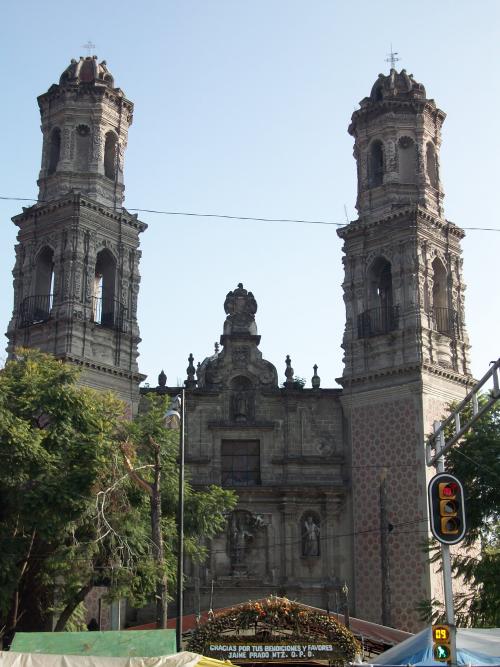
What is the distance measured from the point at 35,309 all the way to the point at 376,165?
15.8 m

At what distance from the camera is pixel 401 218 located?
41812 mm

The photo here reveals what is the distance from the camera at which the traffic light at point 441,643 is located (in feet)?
54.8

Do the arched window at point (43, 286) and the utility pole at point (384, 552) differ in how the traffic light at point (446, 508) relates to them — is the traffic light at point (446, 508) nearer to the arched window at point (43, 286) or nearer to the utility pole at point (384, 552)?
the utility pole at point (384, 552)

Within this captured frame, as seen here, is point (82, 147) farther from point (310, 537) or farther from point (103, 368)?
point (310, 537)

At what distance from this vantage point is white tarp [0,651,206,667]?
1576 centimetres

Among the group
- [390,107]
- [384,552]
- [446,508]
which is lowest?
[384,552]

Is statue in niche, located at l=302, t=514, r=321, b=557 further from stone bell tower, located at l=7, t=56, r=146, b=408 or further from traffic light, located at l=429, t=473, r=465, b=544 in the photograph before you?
traffic light, located at l=429, t=473, r=465, b=544

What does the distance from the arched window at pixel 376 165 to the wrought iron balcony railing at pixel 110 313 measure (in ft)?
39.1

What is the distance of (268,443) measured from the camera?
41625mm

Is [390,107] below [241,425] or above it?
above

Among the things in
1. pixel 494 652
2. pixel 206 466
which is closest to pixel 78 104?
pixel 206 466

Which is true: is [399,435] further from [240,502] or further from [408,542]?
[240,502]

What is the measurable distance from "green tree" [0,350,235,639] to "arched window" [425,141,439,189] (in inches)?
777

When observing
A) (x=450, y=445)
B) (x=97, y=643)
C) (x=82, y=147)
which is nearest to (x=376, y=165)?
(x=82, y=147)
